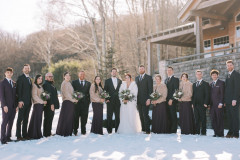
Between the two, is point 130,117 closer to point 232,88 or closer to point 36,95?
point 36,95

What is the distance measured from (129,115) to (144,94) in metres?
0.86

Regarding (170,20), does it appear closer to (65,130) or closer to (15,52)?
(65,130)

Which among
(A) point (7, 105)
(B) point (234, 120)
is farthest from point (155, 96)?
(A) point (7, 105)

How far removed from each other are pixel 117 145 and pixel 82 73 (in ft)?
9.51

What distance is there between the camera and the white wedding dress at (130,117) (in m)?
8.68

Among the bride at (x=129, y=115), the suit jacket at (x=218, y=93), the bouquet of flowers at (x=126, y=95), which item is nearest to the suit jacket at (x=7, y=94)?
the bouquet of flowers at (x=126, y=95)

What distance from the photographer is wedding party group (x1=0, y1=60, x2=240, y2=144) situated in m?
7.54

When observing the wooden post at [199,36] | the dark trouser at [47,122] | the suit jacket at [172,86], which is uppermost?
the wooden post at [199,36]

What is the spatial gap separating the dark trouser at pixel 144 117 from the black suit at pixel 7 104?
158 inches

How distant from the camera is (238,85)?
7.55m

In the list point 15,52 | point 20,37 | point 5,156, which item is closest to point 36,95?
point 5,156

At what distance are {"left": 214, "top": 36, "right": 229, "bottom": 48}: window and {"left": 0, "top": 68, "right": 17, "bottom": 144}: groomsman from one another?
14.8 m

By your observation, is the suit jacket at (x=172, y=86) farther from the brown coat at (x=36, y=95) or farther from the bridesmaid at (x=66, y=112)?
the brown coat at (x=36, y=95)

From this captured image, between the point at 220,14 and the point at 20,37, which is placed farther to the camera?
the point at 20,37
